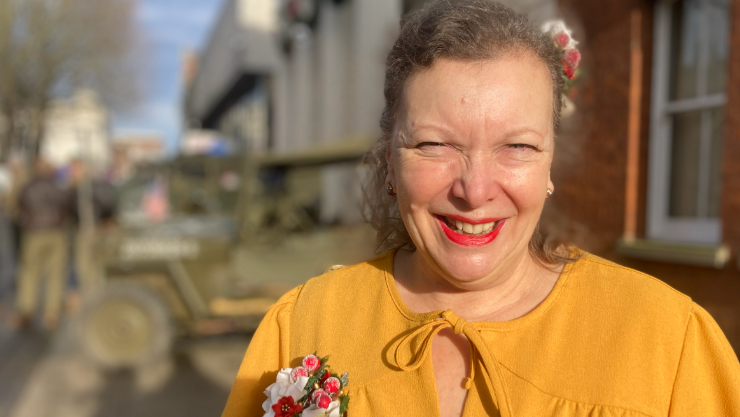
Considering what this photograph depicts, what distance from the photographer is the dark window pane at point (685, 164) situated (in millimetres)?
4547

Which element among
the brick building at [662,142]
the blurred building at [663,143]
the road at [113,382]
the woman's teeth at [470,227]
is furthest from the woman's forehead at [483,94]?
the road at [113,382]

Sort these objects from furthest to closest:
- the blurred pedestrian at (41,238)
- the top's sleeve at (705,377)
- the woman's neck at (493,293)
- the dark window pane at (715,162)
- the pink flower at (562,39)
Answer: the blurred pedestrian at (41,238) → the dark window pane at (715,162) → the pink flower at (562,39) → the woman's neck at (493,293) → the top's sleeve at (705,377)

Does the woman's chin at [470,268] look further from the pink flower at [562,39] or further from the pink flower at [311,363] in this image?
the pink flower at [562,39]

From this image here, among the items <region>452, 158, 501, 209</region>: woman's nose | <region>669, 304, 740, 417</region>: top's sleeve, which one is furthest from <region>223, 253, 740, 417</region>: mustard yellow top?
<region>452, 158, 501, 209</region>: woman's nose

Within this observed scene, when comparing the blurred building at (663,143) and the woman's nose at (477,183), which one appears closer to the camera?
the woman's nose at (477,183)

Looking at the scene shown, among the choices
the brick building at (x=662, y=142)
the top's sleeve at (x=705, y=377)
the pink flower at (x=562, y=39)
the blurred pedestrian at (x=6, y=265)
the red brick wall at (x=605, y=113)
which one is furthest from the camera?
the blurred pedestrian at (x=6, y=265)

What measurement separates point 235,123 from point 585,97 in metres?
21.1

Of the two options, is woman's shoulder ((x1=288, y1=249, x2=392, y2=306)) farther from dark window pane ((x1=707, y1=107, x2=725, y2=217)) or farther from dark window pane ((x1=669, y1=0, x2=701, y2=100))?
dark window pane ((x1=669, y1=0, x2=701, y2=100))

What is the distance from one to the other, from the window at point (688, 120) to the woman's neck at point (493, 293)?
3.51 meters

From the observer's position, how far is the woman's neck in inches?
51.5

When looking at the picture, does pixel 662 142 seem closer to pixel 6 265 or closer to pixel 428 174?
pixel 428 174

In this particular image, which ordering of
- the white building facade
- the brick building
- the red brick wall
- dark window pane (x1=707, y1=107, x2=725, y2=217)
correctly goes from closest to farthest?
the brick building, dark window pane (x1=707, y1=107, x2=725, y2=217), the red brick wall, the white building facade

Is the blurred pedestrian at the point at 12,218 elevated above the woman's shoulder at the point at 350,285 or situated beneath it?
situated beneath

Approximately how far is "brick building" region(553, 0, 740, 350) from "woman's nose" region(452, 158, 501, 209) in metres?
3.17
